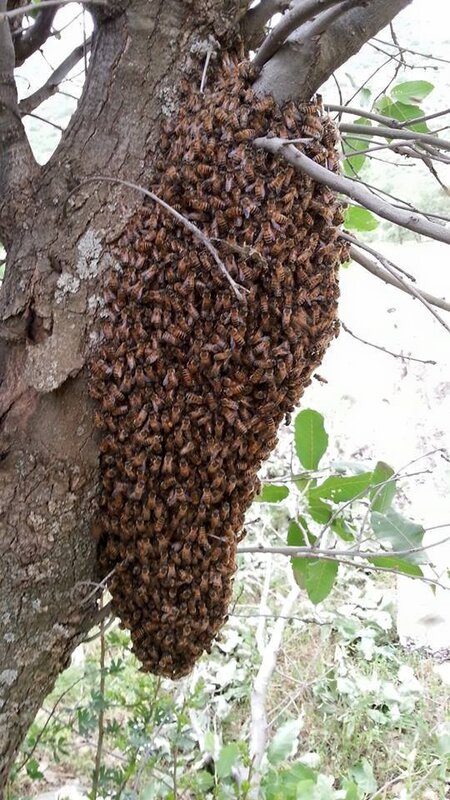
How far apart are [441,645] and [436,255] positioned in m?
4.15

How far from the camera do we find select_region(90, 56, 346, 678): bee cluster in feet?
4.58

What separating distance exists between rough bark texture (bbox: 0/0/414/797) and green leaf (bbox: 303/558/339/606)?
688 mm

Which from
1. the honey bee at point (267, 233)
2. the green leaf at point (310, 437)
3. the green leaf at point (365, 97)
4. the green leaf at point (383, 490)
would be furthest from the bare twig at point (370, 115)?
the green leaf at point (383, 490)

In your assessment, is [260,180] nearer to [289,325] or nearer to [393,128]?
[289,325]

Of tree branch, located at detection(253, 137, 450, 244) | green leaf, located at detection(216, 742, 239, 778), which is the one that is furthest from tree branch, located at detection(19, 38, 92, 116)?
green leaf, located at detection(216, 742, 239, 778)

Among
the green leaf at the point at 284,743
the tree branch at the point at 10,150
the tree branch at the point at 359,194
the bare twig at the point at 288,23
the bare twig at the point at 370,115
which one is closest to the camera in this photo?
the tree branch at the point at 359,194

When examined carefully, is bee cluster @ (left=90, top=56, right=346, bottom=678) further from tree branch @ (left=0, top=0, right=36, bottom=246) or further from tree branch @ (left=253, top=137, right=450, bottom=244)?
tree branch @ (left=0, top=0, right=36, bottom=246)

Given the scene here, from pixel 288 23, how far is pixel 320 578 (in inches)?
54.8

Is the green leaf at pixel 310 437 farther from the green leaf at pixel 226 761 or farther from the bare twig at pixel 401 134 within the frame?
the green leaf at pixel 226 761

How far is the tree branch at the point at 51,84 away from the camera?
1785 millimetres

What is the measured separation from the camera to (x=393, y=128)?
1708 millimetres

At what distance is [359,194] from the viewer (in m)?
1.08

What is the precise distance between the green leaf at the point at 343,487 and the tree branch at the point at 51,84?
4.27 ft

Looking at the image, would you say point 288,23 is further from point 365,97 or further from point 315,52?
point 365,97
